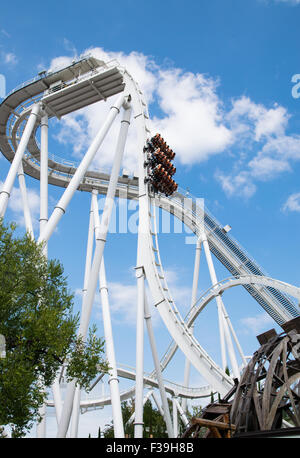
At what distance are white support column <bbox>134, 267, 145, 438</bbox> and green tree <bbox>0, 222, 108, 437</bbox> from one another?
10.6 feet

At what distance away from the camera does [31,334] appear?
11.5 m

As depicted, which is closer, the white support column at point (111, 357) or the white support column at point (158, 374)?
the white support column at point (111, 357)

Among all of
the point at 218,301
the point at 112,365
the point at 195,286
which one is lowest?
the point at 112,365

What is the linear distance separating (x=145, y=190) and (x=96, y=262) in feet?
14.1

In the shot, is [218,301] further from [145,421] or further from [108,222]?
[145,421]

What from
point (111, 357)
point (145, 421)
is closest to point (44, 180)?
point (111, 357)

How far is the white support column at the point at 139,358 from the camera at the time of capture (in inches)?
599

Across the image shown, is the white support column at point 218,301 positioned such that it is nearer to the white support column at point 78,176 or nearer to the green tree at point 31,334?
the white support column at point 78,176

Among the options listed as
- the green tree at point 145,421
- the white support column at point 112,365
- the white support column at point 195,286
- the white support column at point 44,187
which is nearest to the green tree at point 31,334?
the white support column at point 112,365

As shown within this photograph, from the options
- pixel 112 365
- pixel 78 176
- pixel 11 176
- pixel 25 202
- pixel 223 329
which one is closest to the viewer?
pixel 78 176

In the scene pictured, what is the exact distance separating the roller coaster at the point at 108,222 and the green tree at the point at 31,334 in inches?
76.2

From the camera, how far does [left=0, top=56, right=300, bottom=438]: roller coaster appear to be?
15836mm

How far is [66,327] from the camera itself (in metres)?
12.0
